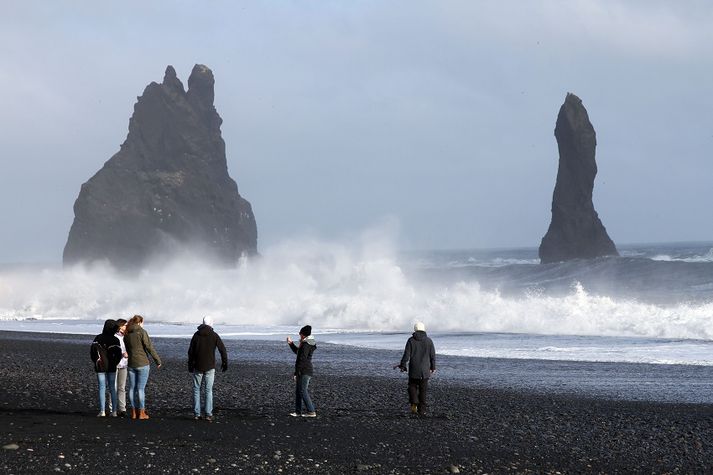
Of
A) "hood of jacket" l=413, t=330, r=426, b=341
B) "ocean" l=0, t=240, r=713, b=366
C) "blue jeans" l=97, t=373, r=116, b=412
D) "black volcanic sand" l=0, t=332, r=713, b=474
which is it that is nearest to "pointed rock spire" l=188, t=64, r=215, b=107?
"ocean" l=0, t=240, r=713, b=366

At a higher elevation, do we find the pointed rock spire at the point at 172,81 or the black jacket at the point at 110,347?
the pointed rock spire at the point at 172,81

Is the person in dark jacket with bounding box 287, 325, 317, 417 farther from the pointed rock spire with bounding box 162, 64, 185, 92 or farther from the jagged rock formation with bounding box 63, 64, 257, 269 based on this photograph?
the pointed rock spire with bounding box 162, 64, 185, 92

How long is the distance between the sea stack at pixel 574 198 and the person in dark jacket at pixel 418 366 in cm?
10185

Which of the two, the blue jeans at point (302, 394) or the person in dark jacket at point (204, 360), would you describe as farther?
the blue jeans at point (302, 394)

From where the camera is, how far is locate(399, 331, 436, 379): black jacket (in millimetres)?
15648

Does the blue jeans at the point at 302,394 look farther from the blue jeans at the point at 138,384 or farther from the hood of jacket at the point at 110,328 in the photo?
the hood of jacket at the point at 110,328

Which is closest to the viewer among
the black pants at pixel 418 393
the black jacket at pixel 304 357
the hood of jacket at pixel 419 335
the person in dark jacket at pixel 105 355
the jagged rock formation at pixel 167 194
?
the person in dark jacket at pixel 105 355

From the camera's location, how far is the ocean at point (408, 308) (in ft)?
101

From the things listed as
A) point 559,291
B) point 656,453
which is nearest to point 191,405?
point 656,453

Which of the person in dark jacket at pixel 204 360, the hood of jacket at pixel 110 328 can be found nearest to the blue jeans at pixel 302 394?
the person in dark jacket at pixel 204 360

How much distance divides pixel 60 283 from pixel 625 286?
37.5m

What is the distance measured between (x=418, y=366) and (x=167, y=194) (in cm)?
11250

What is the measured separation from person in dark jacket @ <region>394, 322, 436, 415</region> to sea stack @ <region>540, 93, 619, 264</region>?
4010 inches

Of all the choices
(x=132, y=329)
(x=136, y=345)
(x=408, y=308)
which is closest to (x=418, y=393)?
(x=136, y=345)
